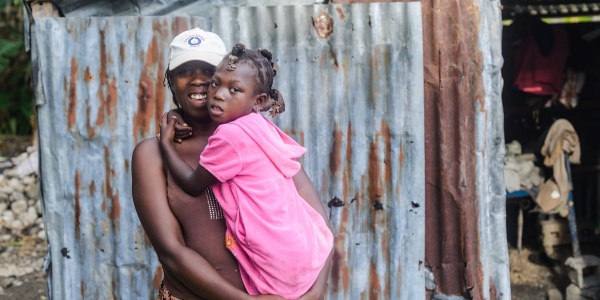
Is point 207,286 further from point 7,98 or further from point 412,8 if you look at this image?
point 7,98

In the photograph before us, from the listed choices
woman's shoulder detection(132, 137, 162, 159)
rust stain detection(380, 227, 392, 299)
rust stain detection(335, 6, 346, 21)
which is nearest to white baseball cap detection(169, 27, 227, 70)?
woman's shoulder detection(132, 137, 162, 159)

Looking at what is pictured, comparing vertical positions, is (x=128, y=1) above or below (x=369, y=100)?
above

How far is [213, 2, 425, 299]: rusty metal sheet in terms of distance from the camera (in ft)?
10.8

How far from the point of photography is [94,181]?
3434 mm

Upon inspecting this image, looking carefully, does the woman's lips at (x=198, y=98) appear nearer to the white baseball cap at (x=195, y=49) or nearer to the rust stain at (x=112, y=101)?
the white baseball cap at (x=195, y=49)

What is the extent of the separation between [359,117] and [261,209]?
5.22ft

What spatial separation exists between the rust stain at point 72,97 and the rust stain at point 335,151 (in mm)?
1346

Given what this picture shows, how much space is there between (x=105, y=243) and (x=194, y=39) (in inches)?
71.5

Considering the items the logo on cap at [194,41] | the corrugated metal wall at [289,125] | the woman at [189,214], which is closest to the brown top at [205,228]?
the woman at [189,214]

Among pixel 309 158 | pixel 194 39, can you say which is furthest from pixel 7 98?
pixel 194 39

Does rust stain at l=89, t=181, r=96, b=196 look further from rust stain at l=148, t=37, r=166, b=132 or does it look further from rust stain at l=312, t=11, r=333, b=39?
rust stain at l=312, t=11, r=333, b=39

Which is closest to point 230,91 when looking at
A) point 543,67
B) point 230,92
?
point 230,92

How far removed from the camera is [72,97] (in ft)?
11.1

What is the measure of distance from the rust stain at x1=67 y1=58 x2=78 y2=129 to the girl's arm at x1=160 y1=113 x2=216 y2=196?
1.49m
